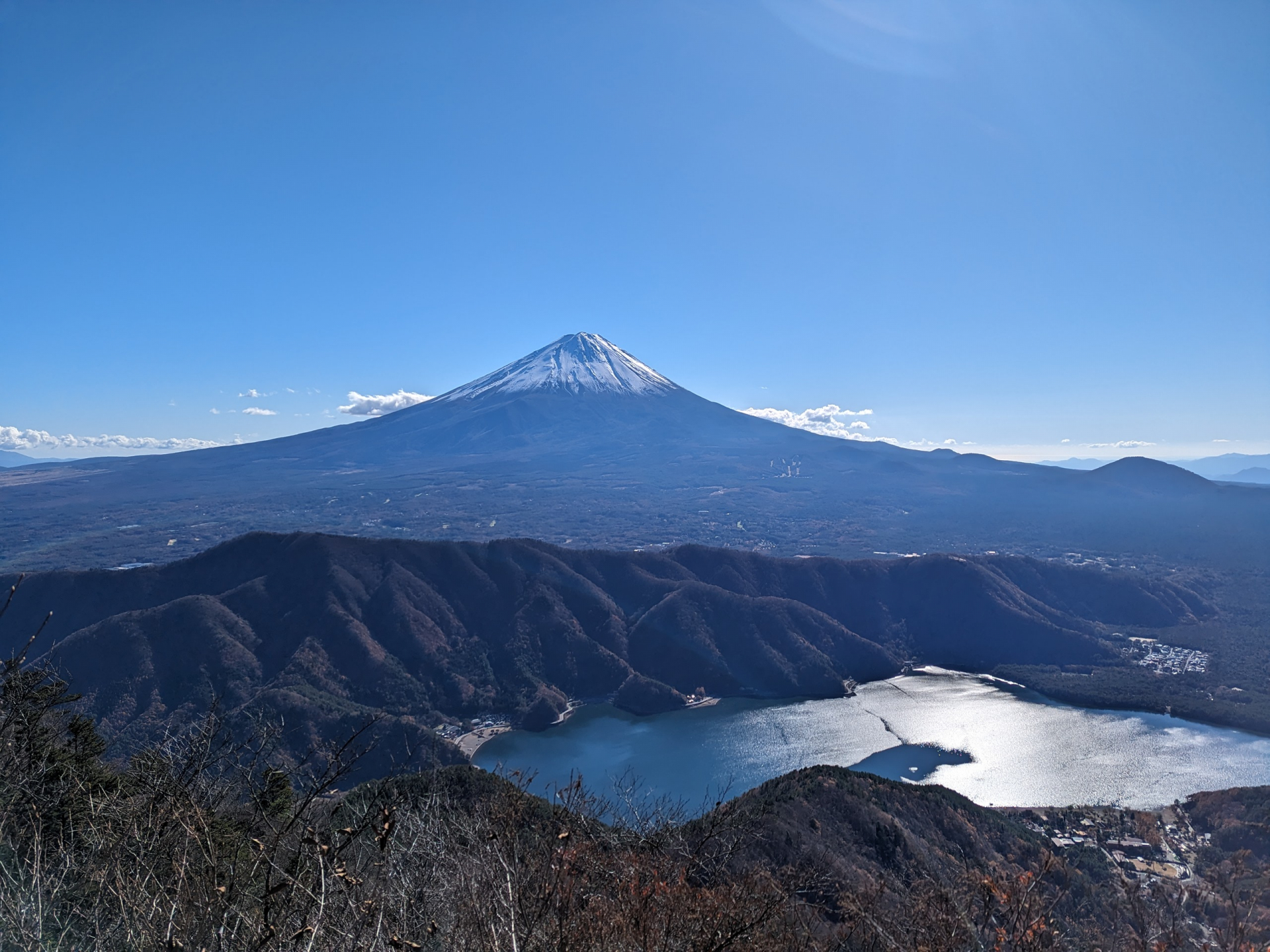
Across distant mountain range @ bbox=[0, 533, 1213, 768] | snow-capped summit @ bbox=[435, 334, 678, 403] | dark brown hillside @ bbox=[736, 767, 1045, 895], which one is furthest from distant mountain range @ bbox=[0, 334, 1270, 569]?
dark brown hillside @ bbox=[736, 767, 1045, 895]

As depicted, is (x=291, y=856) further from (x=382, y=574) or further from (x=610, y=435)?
(x=610, y=435)

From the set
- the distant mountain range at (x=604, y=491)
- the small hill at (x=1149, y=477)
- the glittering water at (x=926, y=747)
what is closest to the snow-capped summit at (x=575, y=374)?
the distant mountain range at (x=604, y=491)

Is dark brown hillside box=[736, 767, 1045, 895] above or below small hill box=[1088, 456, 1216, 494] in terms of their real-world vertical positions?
below

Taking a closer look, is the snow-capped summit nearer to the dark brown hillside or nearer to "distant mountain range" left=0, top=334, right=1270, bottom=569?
"distant mountain range" left=0, top=334, right=1270, bottom=569

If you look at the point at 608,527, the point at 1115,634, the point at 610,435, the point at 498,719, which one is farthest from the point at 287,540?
the point at 610,435

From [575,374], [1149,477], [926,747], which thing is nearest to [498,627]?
[926,747]

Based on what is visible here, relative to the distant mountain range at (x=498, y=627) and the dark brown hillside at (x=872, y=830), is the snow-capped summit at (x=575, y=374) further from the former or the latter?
the dark brown hillside at (x=872, y=830)

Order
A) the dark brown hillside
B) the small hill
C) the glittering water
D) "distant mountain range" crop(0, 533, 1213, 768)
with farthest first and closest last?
the small hill → "distant mountain range" crop(0, 533, 1213, 768) → the glittering water → the dark brown hillside
